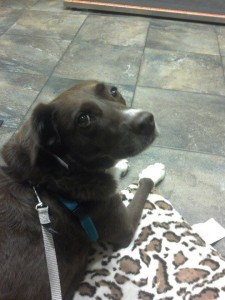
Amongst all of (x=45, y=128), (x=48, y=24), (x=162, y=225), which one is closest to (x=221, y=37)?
(x=48, y=24)

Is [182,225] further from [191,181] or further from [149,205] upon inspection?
[191,181]

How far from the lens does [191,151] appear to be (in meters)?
2.72

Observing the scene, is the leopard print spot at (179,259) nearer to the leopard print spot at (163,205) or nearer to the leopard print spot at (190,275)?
the leopard print spot at (190,275)

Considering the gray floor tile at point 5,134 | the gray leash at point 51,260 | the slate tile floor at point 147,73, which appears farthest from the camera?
the gray floor tile at point 5,134

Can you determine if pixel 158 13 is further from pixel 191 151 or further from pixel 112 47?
pixel 191 151

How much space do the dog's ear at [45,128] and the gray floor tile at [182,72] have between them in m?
2.00

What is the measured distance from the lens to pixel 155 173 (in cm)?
243

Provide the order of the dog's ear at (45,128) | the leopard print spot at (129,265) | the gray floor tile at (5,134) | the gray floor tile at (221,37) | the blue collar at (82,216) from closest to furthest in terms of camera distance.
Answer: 1. the dog's ear at (45,128)
2. the blue collar at (82,216)
3. the leopard print spot at (129,265)
4. the gray floor tile at (5,134)
5. the gray floor tile at (221,37)

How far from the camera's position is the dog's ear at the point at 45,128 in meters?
1.46

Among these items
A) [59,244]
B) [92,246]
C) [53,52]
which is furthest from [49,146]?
[53,52]

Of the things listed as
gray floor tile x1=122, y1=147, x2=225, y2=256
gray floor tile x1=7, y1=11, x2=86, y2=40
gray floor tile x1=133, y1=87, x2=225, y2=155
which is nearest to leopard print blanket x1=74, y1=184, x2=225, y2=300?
gray floor tile x1=122, y1=147, x2=225, y2=256

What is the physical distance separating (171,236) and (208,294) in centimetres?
37

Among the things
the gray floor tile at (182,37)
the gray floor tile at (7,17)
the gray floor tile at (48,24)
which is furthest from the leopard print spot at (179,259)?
the gray floor tile at (7,17)

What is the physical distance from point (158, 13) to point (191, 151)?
2.59 m
